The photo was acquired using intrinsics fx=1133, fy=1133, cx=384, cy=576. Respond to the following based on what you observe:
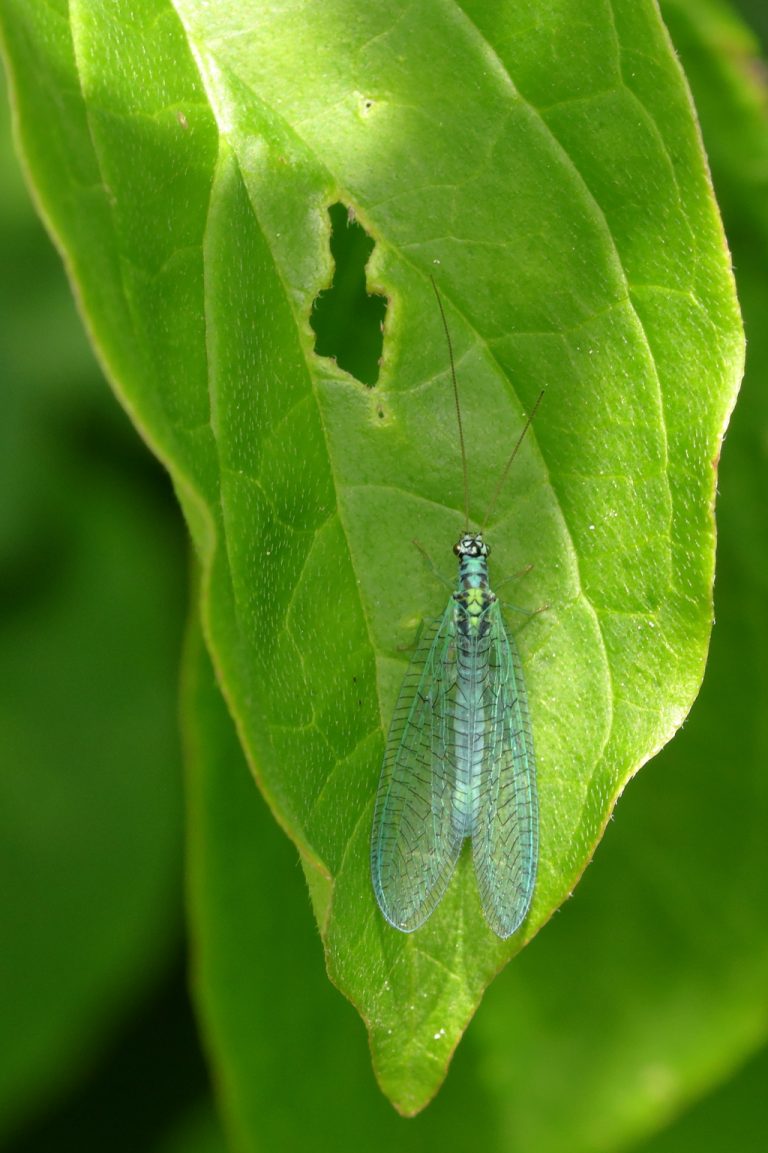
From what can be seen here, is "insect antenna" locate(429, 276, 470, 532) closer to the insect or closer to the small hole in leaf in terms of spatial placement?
the insect

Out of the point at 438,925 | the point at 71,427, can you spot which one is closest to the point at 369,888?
the point at 438,925

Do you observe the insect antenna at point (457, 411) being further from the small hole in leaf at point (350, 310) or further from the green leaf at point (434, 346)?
the small hole in leaf at point (350, 310)

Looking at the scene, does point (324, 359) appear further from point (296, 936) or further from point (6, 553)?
point (6, 553)

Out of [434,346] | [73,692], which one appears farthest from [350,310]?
[73,692]

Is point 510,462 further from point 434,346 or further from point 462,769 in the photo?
point 462,769

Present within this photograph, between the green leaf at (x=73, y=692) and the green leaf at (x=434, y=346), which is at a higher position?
the green leaf at (x=434, y=346)

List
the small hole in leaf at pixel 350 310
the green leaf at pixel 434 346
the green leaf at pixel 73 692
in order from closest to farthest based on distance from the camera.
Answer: the green leaf at pixel 434 346, the small hole in leaf at pixel 350 310, the green leaf at pixel 73 692

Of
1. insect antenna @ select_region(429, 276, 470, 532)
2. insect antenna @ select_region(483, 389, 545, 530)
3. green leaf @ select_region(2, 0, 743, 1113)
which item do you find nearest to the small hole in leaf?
green leaf @ select_region(2, 0, 743, 1113)

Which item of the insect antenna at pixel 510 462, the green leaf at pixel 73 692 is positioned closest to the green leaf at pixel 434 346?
the insect antenna at pixel 510 462

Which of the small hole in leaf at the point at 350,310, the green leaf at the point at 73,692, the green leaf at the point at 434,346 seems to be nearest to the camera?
the green leaf at the point at 434,346
